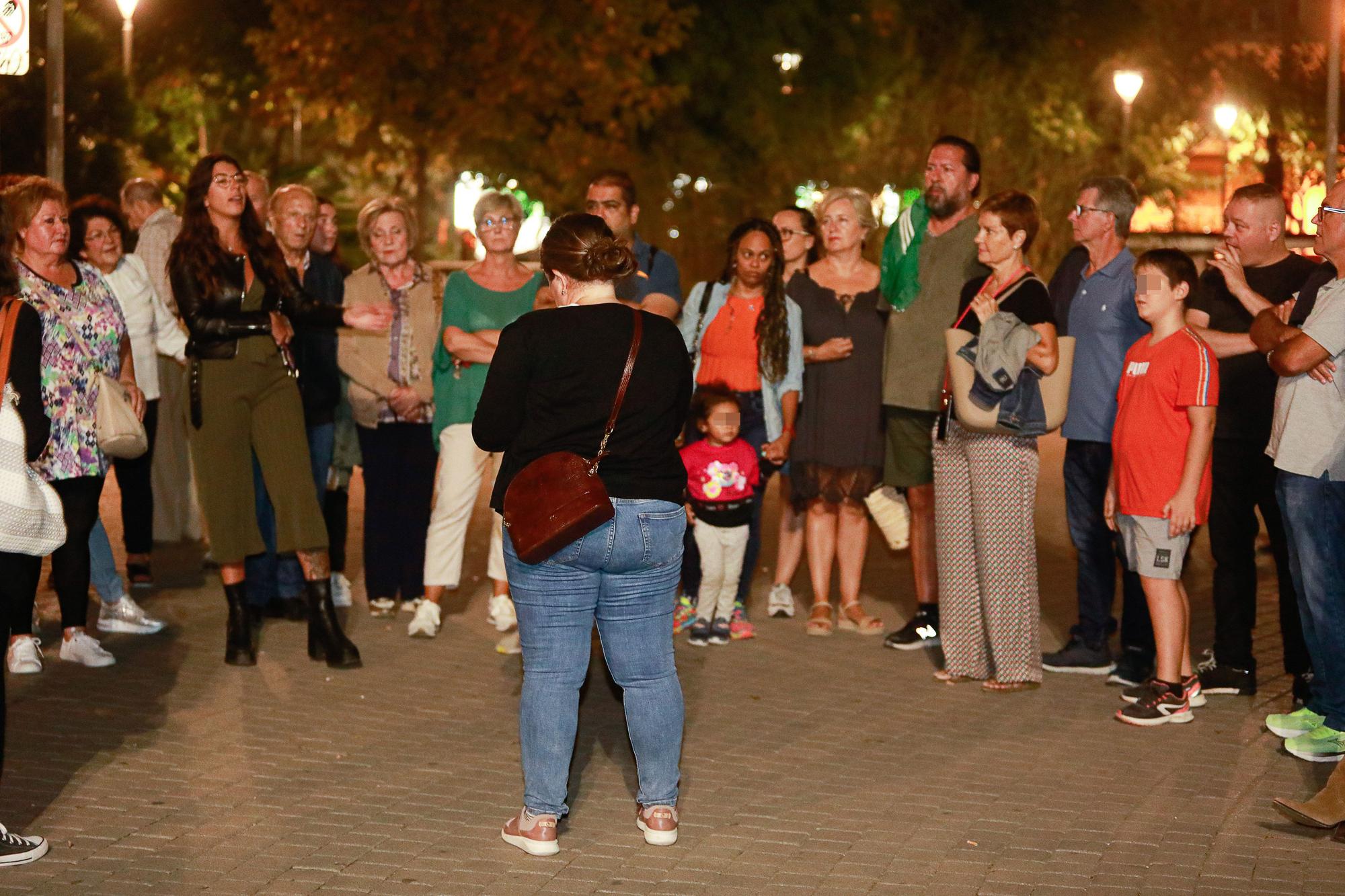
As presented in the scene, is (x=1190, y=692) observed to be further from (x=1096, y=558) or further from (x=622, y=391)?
(x=622, y=391)

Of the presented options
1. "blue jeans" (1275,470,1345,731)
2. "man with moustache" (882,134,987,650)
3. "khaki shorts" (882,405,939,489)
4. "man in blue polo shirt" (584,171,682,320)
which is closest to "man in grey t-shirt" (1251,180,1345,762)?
"blue jeans" (1275,470,1345,731)

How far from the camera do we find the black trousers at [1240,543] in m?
7.89

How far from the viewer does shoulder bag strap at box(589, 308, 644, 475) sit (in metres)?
5.38

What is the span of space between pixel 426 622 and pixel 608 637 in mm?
3465

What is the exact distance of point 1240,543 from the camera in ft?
26.3

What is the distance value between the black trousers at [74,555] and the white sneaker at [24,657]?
6cm

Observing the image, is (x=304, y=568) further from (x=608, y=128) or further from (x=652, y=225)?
(x=652, y=225)

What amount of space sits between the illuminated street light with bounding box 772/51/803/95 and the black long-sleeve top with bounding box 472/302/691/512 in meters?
20.0

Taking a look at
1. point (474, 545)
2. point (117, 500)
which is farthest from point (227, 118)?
point (474, 545)

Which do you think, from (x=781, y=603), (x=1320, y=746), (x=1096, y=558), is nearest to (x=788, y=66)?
(x=781, y=603)

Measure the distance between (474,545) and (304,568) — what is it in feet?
12.6

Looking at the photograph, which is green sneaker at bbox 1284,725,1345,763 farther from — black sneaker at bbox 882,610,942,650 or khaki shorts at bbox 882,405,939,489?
khaki shorts at bbox 882,405,939,489

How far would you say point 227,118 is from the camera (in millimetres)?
30656

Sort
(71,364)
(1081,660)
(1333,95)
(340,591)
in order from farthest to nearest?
(1333,95)
(340,591)
(1081,660)
(71,364)
